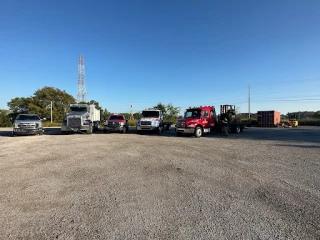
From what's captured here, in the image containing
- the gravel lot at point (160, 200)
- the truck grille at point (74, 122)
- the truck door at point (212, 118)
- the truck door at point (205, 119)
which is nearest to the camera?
the gravel lot at point (160, 200)

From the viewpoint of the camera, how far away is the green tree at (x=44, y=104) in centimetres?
4434

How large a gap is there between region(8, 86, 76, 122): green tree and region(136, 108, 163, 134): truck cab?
3210 cm

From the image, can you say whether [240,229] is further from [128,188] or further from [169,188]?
[128,188]

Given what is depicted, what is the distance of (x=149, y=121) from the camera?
18.3 m

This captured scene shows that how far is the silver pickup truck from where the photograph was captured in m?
16.2

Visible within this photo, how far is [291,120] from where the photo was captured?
34.8 m

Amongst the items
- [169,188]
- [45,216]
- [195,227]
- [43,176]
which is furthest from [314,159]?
[43,176]

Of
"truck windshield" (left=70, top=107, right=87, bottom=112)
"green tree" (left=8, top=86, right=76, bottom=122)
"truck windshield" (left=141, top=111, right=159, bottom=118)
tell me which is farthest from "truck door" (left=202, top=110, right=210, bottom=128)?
"green tree" (left=8, top=86, right=76, bottom=122)

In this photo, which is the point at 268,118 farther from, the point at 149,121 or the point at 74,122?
the point at 74,122

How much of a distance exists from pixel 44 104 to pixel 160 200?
51.1 meters

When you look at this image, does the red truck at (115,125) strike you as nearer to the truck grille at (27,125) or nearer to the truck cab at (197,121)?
the truck cab at (197,121)

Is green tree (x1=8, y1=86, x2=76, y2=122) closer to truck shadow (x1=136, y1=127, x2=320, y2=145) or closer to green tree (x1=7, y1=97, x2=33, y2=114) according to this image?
green tree (x1=7, y1=97, x2=33, y2=114)

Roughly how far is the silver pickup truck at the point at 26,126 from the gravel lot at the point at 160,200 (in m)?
11.2

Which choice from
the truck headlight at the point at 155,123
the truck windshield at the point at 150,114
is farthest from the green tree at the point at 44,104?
the truck headlight at the point at 155,123
